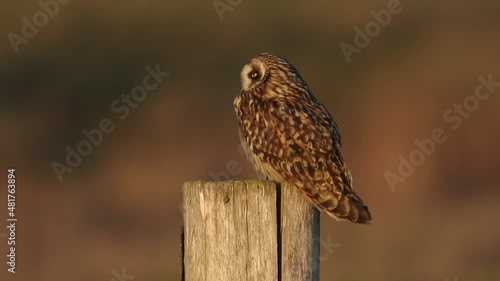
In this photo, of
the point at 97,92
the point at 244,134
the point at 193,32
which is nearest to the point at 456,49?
the point at 193,32

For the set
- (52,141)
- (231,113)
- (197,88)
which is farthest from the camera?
(197,88)

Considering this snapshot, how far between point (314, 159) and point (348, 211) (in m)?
0.45

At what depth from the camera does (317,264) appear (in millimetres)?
5055

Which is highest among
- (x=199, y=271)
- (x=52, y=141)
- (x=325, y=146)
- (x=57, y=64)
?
(x=57, y=64)

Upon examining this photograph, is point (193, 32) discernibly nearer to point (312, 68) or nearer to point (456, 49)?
point (312, 68)

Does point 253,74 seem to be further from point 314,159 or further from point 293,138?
point 314,159

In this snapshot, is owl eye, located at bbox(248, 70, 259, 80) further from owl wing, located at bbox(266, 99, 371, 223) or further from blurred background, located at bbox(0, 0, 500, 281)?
blurred background, located at bbox(0, 0, 500, 281)

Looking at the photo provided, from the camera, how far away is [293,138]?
6.25 meters

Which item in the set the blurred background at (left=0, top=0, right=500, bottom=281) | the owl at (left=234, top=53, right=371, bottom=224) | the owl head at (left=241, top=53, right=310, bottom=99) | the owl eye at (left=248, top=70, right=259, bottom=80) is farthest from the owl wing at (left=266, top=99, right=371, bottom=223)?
the blurred background at (left=0, top=0, right=500, bottom=281)

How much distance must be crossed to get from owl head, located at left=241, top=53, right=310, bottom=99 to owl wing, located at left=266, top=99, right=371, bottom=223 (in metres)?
0.15

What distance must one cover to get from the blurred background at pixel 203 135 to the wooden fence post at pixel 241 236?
6.68 m

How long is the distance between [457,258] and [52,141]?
4026mm

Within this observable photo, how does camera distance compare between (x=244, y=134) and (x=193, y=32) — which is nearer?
(x=244, y=134)

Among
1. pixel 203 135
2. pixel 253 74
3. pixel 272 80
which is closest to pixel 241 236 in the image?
pixel 272 80
